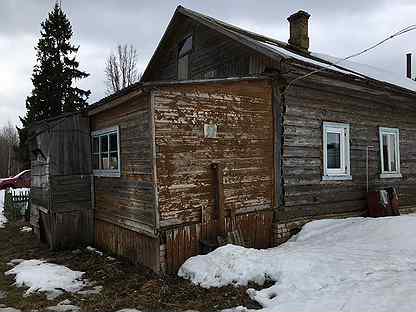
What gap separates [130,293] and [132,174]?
238cm

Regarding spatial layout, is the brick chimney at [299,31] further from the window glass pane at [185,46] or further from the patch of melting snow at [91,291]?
the patch of melting snow at [91,291]

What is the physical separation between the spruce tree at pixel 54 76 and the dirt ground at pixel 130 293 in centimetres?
1780

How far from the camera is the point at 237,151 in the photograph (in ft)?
24.8

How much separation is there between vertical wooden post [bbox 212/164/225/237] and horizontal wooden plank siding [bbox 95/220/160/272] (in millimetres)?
1290

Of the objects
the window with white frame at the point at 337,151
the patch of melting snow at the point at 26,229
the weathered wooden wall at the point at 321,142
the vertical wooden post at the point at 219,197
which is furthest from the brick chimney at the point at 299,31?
the patch of melting snow at the point at 26,229

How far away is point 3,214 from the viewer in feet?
51.5

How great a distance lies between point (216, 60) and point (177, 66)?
2.49 m

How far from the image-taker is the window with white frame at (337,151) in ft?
30.3

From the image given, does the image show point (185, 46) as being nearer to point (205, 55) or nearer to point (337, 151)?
point (205, 55)

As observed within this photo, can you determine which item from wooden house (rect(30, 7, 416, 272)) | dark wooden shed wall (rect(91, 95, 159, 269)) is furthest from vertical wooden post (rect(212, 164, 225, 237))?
dark wooden shed wall (rect(91, 95, 159, 269))

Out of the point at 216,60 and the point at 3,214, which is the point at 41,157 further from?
the point at 3,214

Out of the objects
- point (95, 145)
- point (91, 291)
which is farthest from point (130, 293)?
point (95, 145)

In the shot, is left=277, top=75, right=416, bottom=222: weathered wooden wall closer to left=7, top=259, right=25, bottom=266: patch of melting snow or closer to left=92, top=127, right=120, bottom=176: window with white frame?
left=92, top=127, right=120, bottom=176: window with white frame

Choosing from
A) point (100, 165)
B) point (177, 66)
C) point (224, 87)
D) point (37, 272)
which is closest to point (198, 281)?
point (37, 272)
